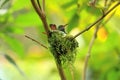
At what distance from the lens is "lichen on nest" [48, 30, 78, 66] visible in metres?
0.83

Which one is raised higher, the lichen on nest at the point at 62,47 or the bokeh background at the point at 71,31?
the lichen on nest at the point at 62,47

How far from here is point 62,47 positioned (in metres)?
0.84

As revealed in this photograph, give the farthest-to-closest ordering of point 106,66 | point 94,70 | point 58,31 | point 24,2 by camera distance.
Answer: point 94,70 < point 106,66 < point 24,2 < point 58,31

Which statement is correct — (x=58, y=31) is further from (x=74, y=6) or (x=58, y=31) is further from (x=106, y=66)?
(x=106, y=66)

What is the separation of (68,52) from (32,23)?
0.33 metres

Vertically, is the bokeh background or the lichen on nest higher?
the lichen on nest

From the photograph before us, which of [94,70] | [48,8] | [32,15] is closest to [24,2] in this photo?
[32,15]

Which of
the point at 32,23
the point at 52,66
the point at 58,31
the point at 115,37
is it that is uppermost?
the point at 58,31

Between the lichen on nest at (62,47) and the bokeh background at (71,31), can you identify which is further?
the bokeh background at (71,31)

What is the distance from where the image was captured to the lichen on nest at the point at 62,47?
2.71ft

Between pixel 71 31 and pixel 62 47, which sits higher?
pixel 62 47

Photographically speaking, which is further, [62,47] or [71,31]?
[71,31]

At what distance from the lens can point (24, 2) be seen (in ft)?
3.70

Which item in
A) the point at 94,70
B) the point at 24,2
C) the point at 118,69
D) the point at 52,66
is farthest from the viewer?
the point at 52,66
